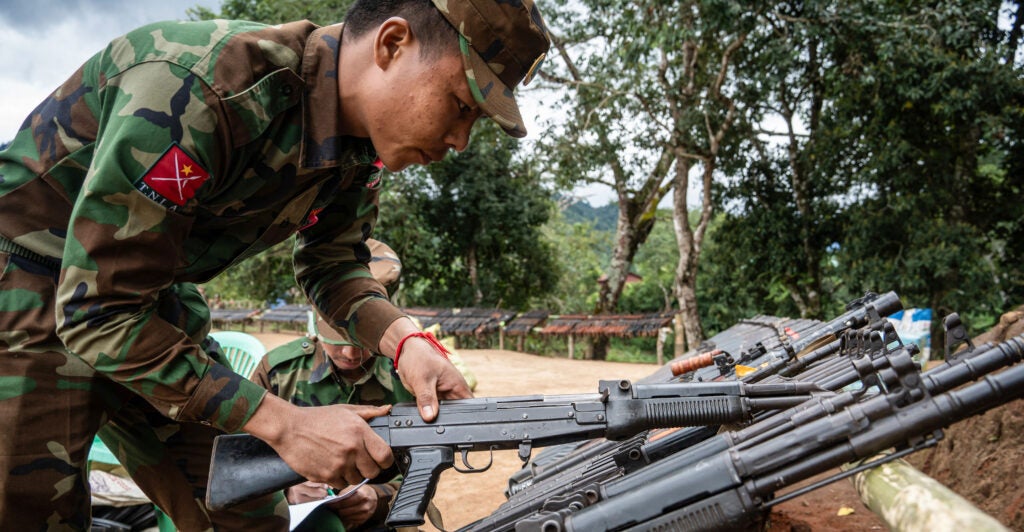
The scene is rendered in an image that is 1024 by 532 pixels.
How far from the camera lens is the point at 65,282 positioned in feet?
5.39

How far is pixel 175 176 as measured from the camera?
166 cm

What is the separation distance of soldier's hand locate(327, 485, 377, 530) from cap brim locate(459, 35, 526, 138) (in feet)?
6.42

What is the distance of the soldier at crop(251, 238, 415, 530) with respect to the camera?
331 cm

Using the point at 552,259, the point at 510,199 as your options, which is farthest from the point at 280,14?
the point at 552,259

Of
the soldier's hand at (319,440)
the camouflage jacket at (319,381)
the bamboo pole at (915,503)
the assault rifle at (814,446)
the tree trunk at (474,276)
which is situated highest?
the tree trunk at (474,276)

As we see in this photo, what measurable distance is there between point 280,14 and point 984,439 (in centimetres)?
1835

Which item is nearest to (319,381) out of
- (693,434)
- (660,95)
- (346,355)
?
(346,355)

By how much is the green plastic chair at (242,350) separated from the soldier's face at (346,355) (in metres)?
1.81

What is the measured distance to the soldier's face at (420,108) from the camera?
1.83m

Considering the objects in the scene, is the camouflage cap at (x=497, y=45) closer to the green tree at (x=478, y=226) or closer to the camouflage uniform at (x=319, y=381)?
the camouflage uniform at (x=319, y=381)

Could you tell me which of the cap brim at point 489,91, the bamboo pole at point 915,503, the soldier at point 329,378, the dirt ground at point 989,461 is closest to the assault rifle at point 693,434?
the bamboo pole at point 915,503

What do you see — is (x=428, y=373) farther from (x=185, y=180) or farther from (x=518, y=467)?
(x=518, y=467)

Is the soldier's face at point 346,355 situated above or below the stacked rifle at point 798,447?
above

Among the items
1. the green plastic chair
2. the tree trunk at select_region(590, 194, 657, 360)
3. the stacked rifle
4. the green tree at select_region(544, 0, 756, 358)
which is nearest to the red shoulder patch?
the stacked rifle
